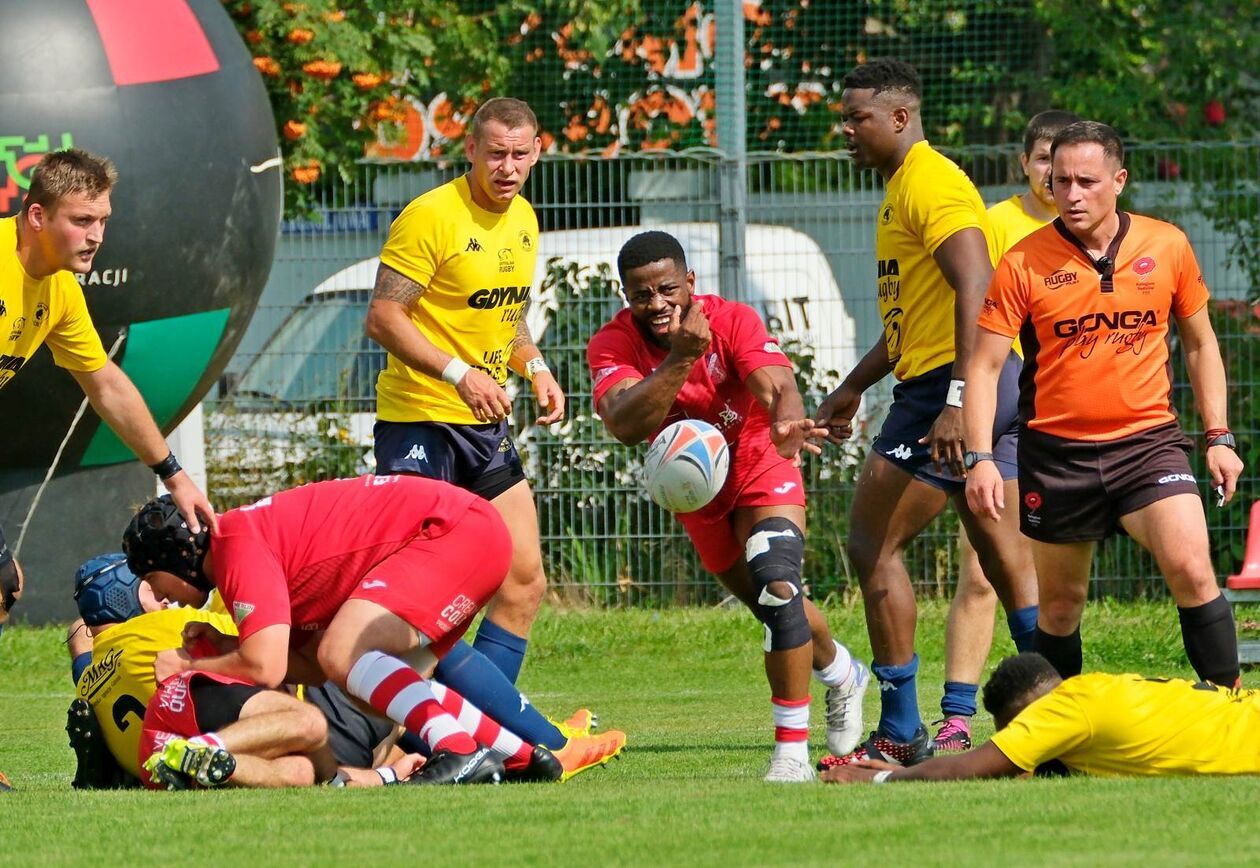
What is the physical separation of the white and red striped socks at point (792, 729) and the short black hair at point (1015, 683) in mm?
724

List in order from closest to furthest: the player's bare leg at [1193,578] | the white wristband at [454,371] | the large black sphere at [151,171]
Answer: the player's bare leg at [1193,578]
the white wristband at [454,371]
the large black sphere at [151,171]

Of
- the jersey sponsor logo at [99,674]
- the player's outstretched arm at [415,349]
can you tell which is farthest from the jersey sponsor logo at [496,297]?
the jersey sponsor logo at [99,674]

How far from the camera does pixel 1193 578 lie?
674cm

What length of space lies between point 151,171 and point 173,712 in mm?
5131

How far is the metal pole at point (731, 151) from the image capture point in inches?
522

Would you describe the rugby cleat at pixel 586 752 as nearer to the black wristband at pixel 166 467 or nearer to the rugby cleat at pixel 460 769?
the rugby cleat at pixel 460 769

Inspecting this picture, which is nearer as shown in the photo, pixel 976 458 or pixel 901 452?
pixel 976 458

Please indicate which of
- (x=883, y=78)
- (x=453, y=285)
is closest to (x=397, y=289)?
(x=453, y=285)

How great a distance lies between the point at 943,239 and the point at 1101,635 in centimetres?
512

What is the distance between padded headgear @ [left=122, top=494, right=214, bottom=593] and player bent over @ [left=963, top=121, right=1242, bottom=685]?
2663 millimetres

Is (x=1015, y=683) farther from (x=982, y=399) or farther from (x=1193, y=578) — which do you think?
(x=982, y=399)

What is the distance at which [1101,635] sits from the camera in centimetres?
1192

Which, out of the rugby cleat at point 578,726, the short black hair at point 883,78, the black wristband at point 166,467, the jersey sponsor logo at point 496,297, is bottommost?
the rugby cleat at point 578,726

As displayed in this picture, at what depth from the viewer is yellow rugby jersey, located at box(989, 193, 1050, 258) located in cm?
884
